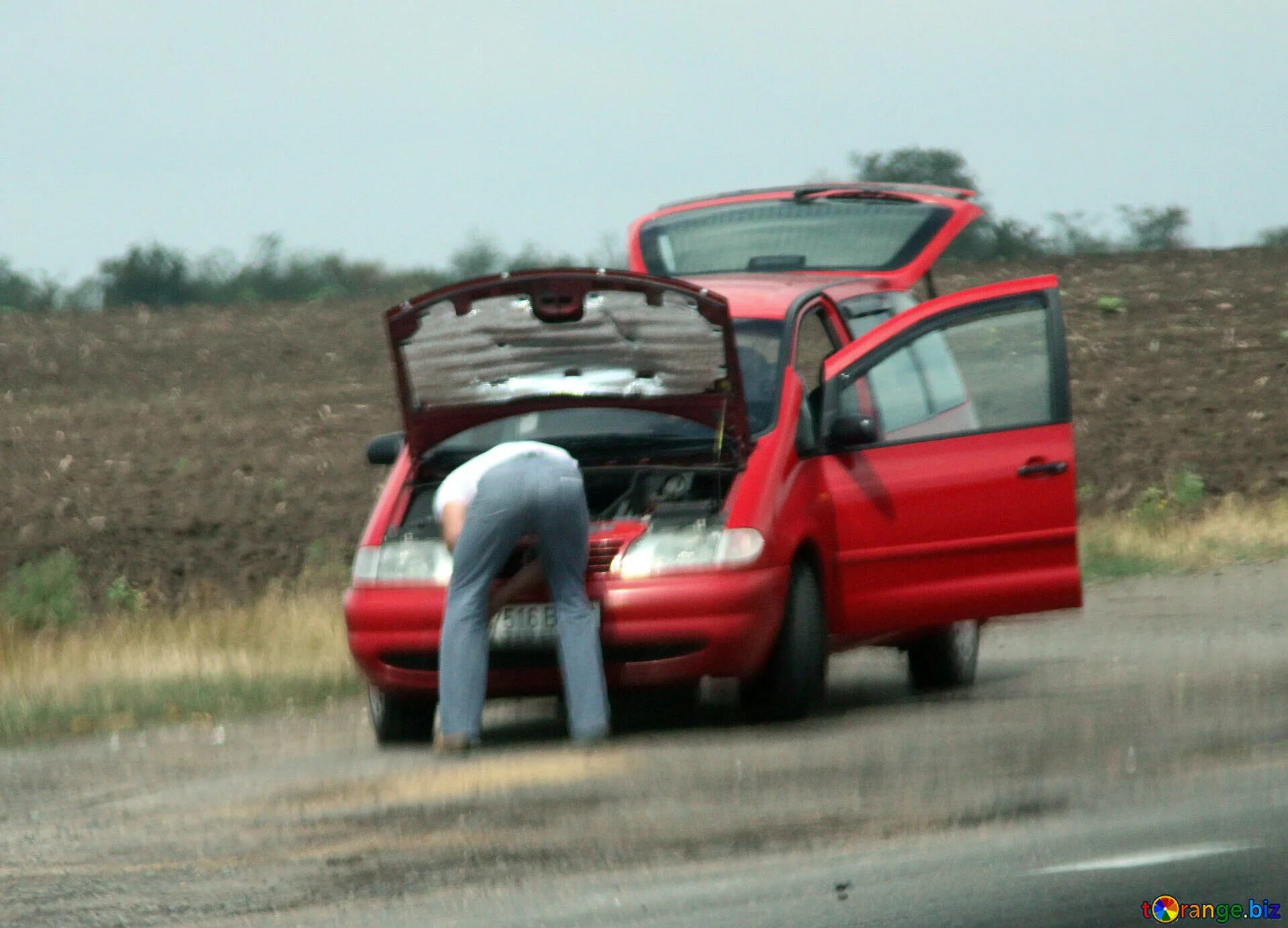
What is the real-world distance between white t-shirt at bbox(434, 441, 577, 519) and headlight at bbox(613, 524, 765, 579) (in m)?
0.45

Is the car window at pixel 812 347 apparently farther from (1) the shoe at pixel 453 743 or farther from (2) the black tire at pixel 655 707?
(1) the shoe at pixel 453 743

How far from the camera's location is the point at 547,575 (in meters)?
9.26

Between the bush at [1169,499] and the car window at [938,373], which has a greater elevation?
the car window at [938,373]

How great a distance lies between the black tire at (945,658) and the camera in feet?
36.8

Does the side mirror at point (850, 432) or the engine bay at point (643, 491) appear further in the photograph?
the side mirror at point (850, 432)

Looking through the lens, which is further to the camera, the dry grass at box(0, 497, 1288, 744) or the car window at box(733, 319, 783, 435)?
the dry grass at box(0, 497, 1288, 744)

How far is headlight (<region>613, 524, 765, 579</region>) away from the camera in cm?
919

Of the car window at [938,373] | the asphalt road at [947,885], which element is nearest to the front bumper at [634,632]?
the car window at [938,373]

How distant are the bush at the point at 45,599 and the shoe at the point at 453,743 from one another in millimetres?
8928

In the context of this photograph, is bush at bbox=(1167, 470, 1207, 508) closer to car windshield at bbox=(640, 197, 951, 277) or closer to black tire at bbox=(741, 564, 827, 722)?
car windshield at bbox=(640, 197, 951, 277)

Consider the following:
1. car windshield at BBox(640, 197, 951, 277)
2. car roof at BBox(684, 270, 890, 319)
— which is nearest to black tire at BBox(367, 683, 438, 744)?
car roof at BBox(684, 270, 890, 319)

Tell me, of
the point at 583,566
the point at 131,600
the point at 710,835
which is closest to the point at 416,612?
the point at 583,566

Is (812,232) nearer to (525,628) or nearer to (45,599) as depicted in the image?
(525,628)

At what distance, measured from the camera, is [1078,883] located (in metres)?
5.95
